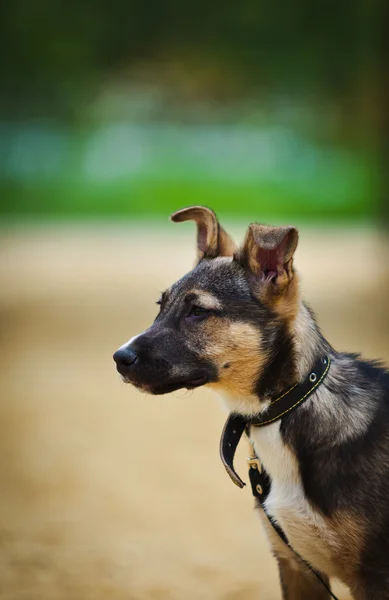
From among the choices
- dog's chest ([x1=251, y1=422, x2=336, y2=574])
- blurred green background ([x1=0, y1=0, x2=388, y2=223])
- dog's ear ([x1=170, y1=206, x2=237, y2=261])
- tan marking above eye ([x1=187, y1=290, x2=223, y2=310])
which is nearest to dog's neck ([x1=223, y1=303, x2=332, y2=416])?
dog's chest ([x1=251, y1=422, x2=336, y2=574])

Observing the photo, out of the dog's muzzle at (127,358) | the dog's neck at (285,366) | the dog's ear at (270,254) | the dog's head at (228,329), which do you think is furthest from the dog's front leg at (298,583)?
the dog's ear at (270,254)

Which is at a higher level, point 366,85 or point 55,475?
point 366,85

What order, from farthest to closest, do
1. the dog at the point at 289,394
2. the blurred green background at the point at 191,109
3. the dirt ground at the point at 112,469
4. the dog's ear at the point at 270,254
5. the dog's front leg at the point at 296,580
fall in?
1. the blurred green background at the point at 191,109
2. the dirt ground at the point at 112,469
3. the dog's front leg at the point at 296,580
4. the dog's ear at the point at 270,254
5. the dog at the point at 289,394

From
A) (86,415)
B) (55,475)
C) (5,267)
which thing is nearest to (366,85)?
(5,267)

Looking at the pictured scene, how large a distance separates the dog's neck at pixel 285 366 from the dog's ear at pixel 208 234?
76 cm

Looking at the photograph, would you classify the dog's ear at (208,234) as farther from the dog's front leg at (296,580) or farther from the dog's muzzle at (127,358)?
the dog's front leg at (296,580)

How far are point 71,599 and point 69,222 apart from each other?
2841 cm

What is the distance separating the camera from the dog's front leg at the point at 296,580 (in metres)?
4.36

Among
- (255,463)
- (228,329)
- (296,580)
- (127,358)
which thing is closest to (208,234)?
(228,329)

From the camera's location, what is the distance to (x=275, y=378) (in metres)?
4.17

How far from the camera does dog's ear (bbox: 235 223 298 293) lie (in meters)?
4.23

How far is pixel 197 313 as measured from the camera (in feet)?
14.3

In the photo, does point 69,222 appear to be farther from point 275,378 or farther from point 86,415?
point 275,378

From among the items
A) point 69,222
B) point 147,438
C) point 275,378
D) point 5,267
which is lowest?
point 147,438
